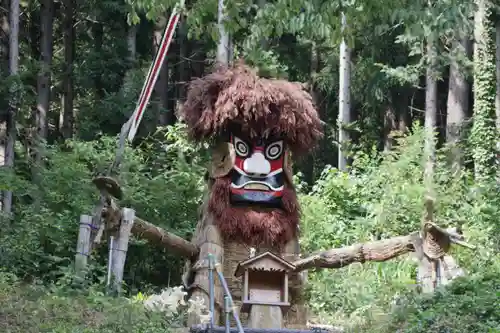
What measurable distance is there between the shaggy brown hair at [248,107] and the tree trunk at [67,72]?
11.0m

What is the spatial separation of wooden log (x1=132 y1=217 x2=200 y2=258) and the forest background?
59 centimetres

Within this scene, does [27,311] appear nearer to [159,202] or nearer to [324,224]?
[159,202]

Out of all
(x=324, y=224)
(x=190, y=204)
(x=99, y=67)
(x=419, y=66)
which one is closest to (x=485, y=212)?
(x=324, y=224)

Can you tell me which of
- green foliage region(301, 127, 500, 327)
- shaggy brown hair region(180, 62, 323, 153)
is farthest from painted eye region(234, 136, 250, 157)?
green foliage region(301, 127, 500, 327)

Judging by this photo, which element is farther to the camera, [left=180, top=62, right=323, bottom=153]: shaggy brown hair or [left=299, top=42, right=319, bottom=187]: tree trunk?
[left=299, top=42, right=319, bottom=187]: tree trunk

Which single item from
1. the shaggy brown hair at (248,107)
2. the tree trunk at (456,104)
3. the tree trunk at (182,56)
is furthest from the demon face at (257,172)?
the tree trunk at (182,56)

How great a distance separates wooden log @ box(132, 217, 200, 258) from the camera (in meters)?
9.11

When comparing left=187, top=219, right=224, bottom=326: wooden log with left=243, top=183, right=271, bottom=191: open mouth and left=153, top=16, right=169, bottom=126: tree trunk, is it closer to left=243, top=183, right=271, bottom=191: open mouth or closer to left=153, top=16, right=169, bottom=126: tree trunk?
left=243, top=183, right=271, bottom=191: open mouth

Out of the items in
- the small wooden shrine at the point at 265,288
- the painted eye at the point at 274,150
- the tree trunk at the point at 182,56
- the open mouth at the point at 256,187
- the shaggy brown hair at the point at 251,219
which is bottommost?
the small wooden shrine at the point at 265,288

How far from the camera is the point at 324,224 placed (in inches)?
543

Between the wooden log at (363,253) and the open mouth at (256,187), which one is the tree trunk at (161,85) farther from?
the wooden log at (363,253)

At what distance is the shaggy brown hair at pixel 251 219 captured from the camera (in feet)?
32.6

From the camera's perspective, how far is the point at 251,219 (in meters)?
9.97

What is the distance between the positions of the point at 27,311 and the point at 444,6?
3.95 meters
